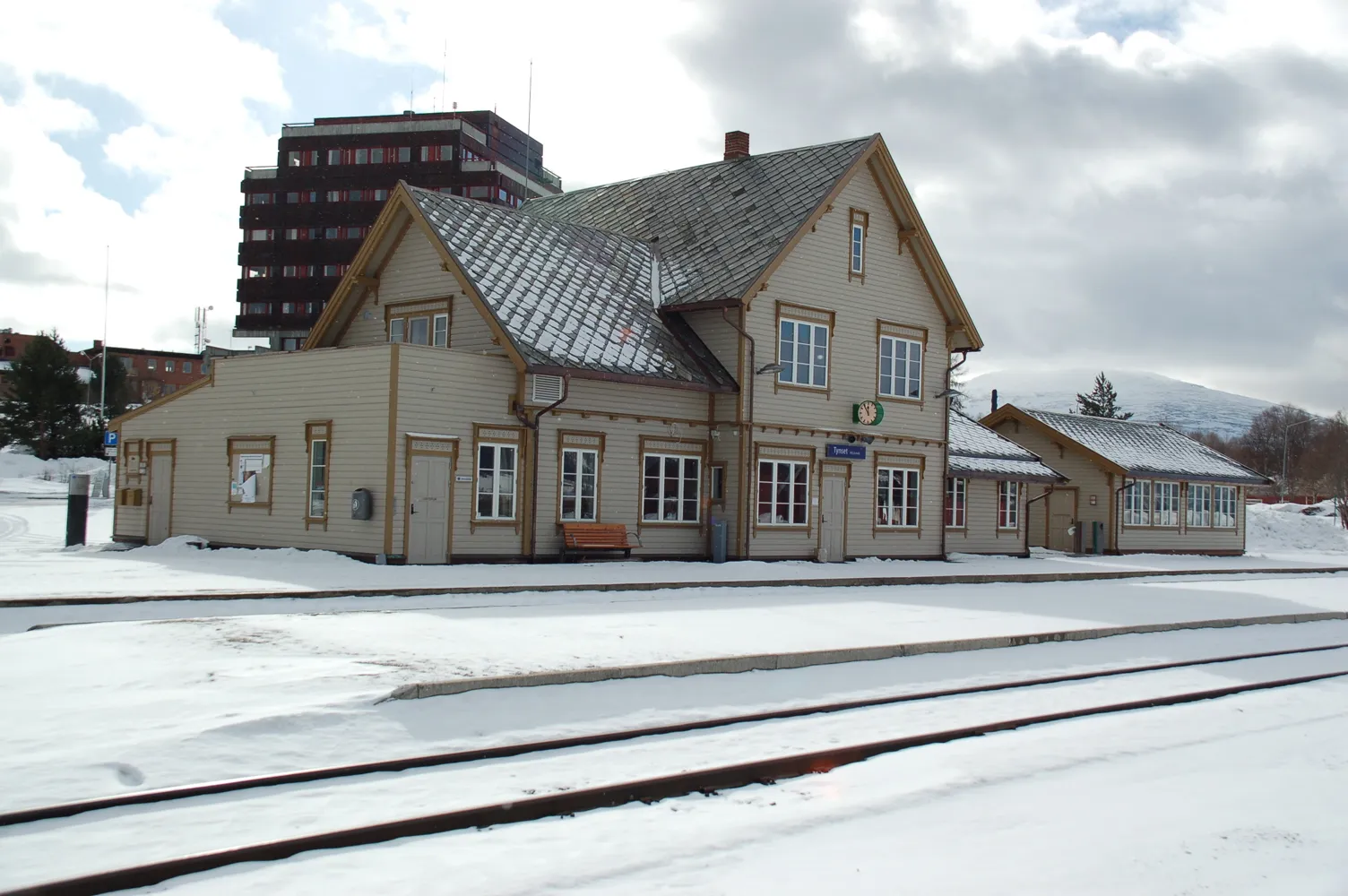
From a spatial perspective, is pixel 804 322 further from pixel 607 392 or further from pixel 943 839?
pixel 943 839

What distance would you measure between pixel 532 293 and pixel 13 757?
62.5 feet

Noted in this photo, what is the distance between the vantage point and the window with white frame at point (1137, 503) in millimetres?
42688

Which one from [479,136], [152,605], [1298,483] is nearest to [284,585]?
[152,605]

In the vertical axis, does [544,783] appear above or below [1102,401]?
below

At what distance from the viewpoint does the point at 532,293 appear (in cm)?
2561

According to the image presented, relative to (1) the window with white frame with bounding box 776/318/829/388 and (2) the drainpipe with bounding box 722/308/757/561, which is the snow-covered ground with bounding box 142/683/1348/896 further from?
(1) the window with white frame with bounding box 776/318/829/388

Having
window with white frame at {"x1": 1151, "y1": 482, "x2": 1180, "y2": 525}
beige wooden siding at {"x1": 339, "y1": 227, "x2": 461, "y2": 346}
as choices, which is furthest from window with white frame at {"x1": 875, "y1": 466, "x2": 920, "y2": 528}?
window with white frame at {"x1": 1151, "y1": 482, "x2": 1180, "y2": 525}

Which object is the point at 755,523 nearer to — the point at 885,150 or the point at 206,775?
the point at 885,150

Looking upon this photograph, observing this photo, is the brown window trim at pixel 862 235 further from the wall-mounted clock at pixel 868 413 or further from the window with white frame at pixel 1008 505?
the window with white frame at pixel 1008 505

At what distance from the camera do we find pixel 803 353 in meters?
28.7

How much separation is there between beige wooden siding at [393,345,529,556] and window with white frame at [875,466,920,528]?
10586 millimetres

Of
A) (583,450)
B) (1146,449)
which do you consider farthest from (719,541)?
(1146,449)

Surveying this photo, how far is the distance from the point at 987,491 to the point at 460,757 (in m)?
30.3

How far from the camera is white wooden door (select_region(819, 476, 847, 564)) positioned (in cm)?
2920
